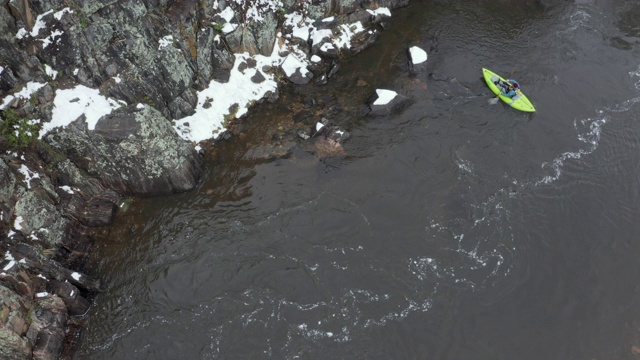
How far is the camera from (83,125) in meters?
22.9

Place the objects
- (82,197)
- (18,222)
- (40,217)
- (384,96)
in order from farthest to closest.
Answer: (384,96), (82,197), (40,217), (18,222)

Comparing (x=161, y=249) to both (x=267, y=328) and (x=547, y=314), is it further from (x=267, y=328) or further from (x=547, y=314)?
(x=547, y=314)

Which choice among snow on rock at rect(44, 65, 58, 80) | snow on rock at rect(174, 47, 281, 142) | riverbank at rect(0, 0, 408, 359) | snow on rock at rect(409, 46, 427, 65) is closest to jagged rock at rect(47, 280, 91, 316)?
riverbank at rect(0, 0, 408, 359)

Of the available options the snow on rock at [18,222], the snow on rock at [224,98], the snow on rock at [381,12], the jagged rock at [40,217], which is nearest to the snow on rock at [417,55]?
the snow on rock at [381,12]

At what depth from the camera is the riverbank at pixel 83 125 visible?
20.3 meters

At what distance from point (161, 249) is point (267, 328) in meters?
7.48

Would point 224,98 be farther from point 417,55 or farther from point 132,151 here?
point 417,55

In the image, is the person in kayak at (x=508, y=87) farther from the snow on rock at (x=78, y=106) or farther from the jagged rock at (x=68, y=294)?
the jagged rock at (x=68, y=294)

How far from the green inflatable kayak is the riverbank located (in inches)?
473

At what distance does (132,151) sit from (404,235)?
51.8 feet

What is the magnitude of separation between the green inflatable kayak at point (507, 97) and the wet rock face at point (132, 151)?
21.6 meters

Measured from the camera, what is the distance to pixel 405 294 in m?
21.3

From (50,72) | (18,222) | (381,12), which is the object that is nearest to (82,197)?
(18,222)

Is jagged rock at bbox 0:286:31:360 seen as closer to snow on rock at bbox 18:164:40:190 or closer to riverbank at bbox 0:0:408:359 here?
riverbank at bbox 0:0:408:359
